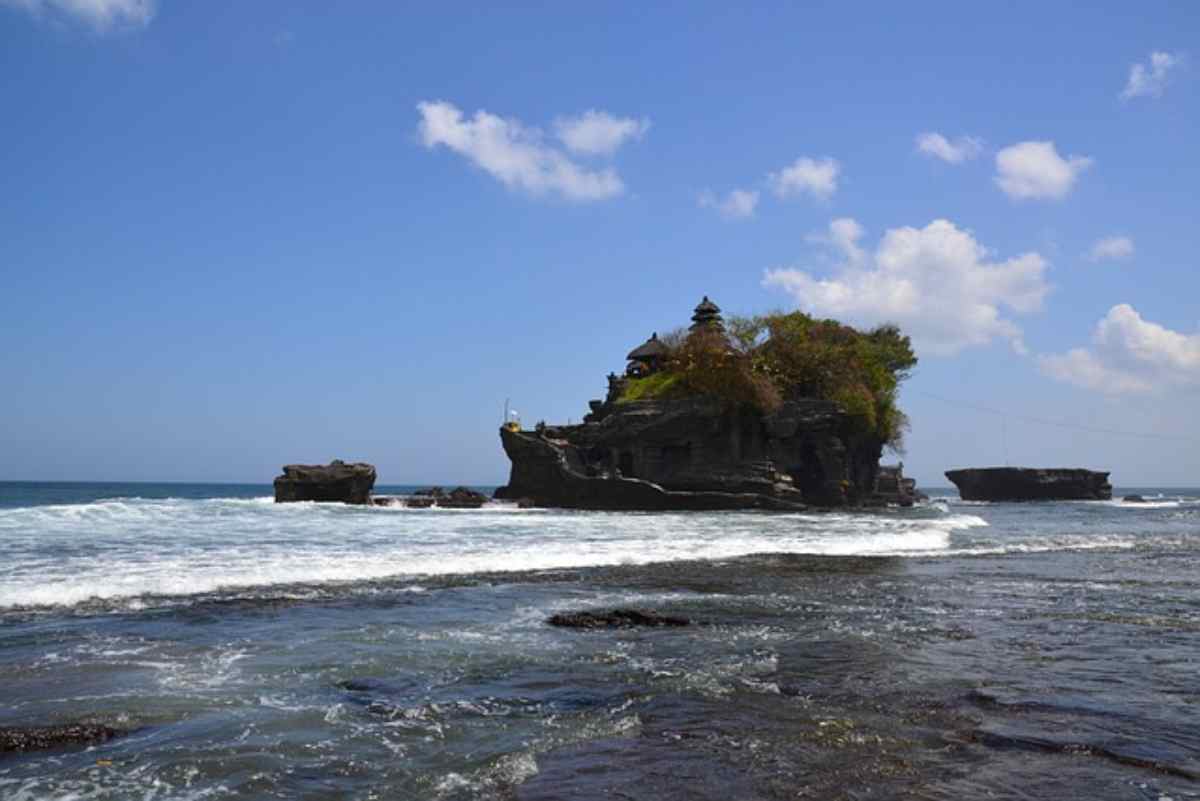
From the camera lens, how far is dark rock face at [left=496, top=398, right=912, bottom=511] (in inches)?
1839

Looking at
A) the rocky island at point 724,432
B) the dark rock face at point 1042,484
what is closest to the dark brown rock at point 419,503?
the rocky island at point 724,432

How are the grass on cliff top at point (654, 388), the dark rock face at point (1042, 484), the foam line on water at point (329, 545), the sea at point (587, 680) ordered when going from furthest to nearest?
the dark rock face at point (1042, 484), the grass on cliff top at point (654, 388), the foam line on water at point (329, 545), the sea at point (587, 680)

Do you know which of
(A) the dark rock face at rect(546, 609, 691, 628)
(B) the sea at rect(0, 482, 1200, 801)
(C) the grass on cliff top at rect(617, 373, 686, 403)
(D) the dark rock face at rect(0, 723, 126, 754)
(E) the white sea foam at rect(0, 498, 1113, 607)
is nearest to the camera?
(B) the sea at rect(0, 482, 1200, 801)

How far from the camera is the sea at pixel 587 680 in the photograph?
5.52 m

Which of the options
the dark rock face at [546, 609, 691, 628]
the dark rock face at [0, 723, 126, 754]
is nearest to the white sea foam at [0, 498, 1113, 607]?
the dark rock face at [546, 609, 691, 628]

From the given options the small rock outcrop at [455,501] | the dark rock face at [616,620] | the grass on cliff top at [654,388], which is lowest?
the dark rock face at [616,620]

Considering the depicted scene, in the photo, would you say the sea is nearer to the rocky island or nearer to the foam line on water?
the foam line on water

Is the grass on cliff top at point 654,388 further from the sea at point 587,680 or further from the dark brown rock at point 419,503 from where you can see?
the sea at point 587,680

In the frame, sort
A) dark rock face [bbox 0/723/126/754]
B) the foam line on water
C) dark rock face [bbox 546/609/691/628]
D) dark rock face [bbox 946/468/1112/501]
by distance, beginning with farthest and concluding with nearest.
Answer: dark rock face [bbox 946/468/1112/501], the foam line on water, dark rock face [bbox 546/609/691/628], dark rock face [bbox 0/723/126/754]

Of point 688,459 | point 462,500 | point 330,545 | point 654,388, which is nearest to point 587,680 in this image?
point 330,545

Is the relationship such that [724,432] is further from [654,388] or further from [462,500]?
[462,500]

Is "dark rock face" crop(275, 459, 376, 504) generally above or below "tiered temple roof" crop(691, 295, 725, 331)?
below

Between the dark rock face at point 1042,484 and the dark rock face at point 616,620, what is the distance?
302 ft

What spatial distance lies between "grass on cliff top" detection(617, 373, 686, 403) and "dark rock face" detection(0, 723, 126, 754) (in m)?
44.1
